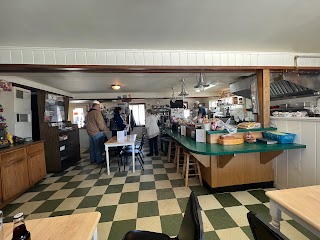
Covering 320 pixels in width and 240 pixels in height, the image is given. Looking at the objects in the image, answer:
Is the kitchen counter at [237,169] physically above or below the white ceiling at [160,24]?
below

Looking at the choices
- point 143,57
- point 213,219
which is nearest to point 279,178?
point 213,219

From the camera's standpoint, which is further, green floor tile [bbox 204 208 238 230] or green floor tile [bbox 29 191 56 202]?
green floor tile [bbox 29 191 56 202]

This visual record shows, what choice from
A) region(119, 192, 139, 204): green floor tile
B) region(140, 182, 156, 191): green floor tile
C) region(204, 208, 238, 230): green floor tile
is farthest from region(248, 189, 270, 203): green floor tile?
region(119, 192, 139, 204): green floor tile

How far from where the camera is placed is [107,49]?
2789 millimetres

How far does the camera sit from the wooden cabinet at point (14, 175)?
255 centimetres

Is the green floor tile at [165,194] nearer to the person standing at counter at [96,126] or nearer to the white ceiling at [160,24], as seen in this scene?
the person standing at counter at [96,126]

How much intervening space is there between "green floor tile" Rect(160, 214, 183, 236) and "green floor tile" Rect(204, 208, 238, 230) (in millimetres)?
402

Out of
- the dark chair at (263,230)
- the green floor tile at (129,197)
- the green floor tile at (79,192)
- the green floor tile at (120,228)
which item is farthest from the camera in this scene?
the green floor tile at (79,192)

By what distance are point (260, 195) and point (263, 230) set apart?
2.42 meters

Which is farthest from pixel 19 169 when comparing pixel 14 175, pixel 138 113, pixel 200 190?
pixel 138 113

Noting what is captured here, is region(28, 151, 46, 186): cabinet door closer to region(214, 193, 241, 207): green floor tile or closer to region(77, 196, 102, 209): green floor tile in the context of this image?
region(77, 196, 102, 209): green floor tile

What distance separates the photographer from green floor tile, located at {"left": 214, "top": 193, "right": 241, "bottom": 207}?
2389 mm

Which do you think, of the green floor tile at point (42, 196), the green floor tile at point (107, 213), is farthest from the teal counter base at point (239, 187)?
the green floor tile at point (42, 196)

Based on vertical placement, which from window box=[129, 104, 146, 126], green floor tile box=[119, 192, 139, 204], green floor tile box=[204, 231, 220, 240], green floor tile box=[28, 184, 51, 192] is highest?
window box=[129, 104, 146, 126]
